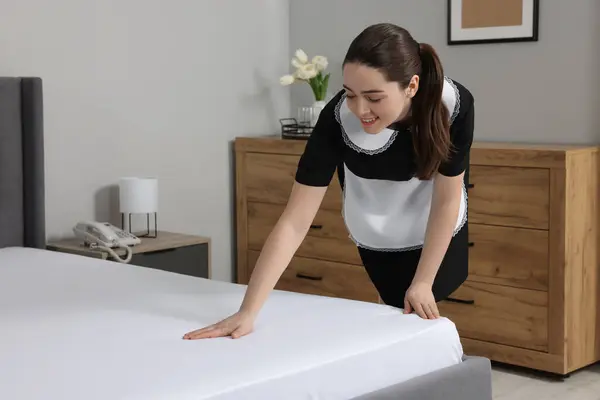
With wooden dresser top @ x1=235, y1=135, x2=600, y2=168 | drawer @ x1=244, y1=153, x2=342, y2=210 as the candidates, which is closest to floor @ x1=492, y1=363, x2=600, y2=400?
wooden dresser top @ x1=235, y1=135, x2=600, y2=168

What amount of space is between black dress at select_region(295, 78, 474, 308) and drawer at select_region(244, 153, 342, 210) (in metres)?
1.73

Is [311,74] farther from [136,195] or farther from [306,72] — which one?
[136,195]

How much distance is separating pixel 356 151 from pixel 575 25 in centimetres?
192

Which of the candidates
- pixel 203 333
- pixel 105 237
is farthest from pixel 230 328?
pixel 105 237

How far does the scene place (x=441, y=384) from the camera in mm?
2084

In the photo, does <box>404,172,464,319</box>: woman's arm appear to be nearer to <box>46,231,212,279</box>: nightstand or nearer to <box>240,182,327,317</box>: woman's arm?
<box>240,182,327,317</box>: woman's arm

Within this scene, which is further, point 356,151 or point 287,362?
point 356,151

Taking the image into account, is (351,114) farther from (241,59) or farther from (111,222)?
(241,59)

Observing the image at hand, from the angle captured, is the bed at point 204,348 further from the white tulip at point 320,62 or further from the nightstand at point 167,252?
the white tulip at point 320,62

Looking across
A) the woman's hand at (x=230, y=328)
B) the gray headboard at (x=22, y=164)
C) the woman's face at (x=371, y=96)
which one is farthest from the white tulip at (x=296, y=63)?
the woman's hand at (x=230, y=328)

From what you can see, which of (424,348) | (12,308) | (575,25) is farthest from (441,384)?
(575,25)

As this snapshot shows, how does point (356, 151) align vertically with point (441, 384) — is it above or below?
above

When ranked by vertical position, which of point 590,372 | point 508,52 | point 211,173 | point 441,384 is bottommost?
point 590,372

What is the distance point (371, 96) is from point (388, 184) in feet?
1.27
